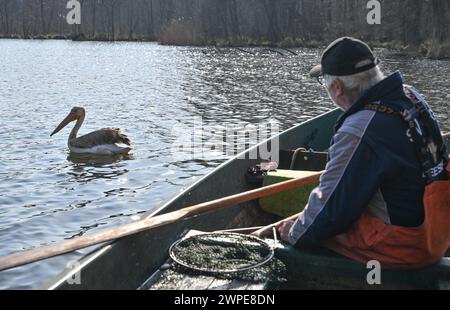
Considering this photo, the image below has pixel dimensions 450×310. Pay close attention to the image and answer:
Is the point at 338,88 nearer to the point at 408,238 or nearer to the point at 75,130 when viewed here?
the point at 408,238

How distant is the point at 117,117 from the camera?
15.2 metres

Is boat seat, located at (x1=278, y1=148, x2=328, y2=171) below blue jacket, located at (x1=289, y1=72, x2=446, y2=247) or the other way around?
below

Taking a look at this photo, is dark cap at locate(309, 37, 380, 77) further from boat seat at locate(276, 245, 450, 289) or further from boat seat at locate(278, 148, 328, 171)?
boat seat at locate(278, 148, 328, 171)

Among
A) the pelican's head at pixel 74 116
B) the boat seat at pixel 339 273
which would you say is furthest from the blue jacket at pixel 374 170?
the pelican's head at pixel 74 116

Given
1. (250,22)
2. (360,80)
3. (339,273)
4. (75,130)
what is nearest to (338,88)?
(360,80)

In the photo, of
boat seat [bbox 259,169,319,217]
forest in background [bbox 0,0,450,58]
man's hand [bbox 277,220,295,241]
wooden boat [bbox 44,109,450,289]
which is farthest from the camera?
forest in background [bbox 0,0,450,58]

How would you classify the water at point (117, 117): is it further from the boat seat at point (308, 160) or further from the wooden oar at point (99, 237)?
the boat seat at point (308, 160)

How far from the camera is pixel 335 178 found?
10.6 feet

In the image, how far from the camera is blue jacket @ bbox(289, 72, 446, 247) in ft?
10.2

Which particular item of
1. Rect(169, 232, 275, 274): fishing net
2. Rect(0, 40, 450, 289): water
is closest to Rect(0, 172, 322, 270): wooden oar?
Rect(169, 232, 275, 274): fishing net

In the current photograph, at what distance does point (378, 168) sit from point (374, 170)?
24 mm

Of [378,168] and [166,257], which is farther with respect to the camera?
[166,257]

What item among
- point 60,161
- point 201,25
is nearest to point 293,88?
point 60,161

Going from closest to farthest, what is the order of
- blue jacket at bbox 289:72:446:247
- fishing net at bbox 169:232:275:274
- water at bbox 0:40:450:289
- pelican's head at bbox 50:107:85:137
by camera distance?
1. blue jacket at bbox 289:72:446:247
2. fishing net at bbox 169:232:275:274
3. water at bbox 0:40:450:289
4. pelican's head at bbox 50:107:85:137
